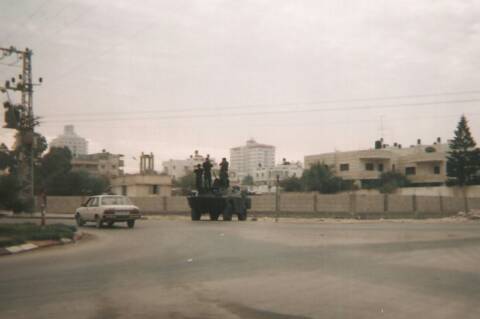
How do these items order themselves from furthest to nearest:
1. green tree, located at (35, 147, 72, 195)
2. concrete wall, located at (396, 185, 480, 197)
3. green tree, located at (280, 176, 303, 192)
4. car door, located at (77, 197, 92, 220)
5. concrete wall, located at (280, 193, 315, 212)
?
green tree, located at (280, 176, 303, 192) → green tree, located at (35, 147, 72, 195) → concrete wall, located at (396, 185, 480, 197) → concrete wall, located at (280, 193, 315, 212) → car door, located at (77, 197, 92, 220)

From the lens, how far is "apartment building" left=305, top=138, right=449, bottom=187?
75.9m

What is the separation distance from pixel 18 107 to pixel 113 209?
45.7ft

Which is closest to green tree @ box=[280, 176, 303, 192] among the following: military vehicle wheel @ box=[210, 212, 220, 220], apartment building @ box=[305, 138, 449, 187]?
apartment building @ box=[305, 138, 449, 187]

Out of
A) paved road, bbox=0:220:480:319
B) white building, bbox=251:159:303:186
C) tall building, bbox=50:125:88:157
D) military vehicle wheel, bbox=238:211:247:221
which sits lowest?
paved road, bbox=0:220:480:319

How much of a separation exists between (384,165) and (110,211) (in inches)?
2350

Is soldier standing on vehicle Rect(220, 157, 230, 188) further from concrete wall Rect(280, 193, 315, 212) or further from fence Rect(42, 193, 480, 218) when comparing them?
concrete wall Rect(280, 193, 315, 212)

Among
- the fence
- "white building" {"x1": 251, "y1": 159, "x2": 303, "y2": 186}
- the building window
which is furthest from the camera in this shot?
"white building" {"x1": 251, "y1": 159, "x2": 303, "y2": 186}

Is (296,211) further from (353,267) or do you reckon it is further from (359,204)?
(353,267)

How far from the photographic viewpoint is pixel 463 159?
7106cm

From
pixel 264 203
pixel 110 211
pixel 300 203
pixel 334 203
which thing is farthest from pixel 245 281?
pixel 264 203

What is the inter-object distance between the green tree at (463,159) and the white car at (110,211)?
2129 inches

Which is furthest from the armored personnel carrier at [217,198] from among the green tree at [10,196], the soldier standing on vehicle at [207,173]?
the green tree at [10,196]

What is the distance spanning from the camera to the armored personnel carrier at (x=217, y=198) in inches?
1266

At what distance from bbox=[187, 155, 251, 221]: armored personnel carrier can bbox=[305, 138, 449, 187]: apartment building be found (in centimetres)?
4670
